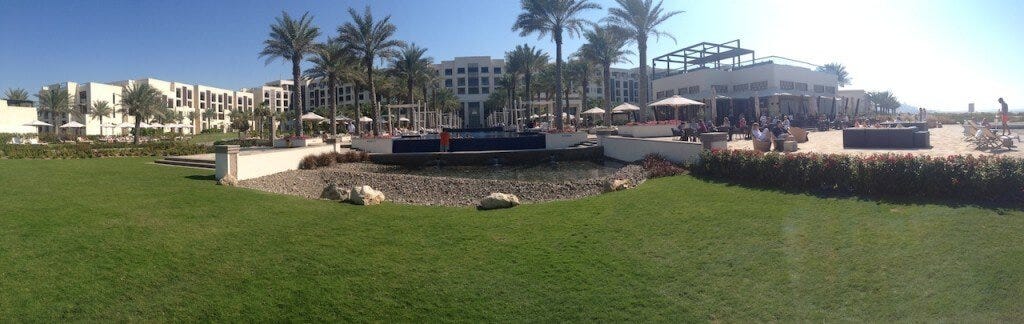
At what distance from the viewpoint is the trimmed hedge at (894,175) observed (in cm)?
868

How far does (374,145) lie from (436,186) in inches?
457

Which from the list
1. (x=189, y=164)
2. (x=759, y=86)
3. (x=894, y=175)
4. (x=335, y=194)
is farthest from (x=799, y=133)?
(x=759, y=86)

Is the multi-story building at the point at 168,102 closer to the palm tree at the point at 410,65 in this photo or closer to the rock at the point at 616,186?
the palm tree at the point at 410,65

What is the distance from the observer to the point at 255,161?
738 inches

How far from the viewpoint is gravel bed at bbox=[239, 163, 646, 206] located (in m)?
15.8

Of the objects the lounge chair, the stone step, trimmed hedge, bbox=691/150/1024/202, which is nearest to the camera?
trimmed hedge, bbox=691/150/1024/202

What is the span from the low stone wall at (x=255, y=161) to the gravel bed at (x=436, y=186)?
0.30 metres

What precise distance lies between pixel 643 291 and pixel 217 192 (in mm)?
10913

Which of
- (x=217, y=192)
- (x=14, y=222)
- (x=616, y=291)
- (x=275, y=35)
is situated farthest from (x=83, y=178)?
(x=275, y=35)

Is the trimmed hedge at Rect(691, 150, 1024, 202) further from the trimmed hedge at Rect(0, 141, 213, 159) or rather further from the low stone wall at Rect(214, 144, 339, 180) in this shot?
the trimmed hedge at Rect(0, 141, 213, 159)

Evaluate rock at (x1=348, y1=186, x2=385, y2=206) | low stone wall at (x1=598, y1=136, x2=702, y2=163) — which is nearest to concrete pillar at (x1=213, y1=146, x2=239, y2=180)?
rock at (x1=348, y1=186, x2=385, y2=206)

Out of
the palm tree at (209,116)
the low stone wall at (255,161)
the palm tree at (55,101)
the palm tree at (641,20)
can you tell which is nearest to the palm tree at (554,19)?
the palm tree at (641,20)

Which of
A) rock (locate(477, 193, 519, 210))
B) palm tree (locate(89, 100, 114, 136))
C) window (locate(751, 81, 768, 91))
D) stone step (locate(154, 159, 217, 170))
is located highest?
palm tree (locate(89, 100, 114, 136))

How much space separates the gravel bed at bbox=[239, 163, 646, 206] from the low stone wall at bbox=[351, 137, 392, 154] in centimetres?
713
